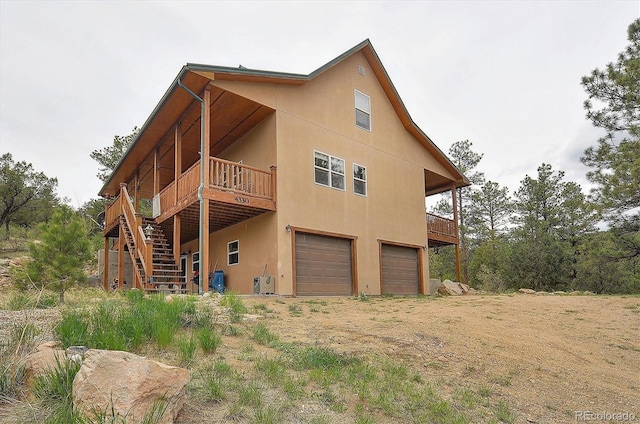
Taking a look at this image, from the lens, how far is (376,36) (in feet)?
59.4

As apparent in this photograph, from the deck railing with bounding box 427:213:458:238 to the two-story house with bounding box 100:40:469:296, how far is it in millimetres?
1031

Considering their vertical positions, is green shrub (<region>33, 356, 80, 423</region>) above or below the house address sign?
below

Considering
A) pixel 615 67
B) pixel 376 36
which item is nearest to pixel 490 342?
pixel 376 36

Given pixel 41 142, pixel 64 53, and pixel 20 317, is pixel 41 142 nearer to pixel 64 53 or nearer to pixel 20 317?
pixel 64 53

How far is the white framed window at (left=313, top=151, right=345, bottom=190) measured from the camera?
548 inches

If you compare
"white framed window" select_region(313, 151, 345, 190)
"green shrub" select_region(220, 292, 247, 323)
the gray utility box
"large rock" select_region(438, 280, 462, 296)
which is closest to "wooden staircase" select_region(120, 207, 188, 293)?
the gray utility box

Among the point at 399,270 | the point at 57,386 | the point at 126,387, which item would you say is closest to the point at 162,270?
the point at 399,270

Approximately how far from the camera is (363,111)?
16109mm

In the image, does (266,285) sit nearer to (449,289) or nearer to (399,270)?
(399,270)

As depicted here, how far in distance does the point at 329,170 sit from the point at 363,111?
3219 millimetres

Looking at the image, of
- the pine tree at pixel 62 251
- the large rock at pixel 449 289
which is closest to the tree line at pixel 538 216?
the pine tree at pixel 62 251

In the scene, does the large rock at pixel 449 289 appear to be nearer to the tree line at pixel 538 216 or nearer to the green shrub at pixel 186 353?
the tree line at pixel 538 216

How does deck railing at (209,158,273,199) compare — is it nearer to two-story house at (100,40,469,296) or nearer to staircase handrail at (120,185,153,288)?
two-story house at (100,40,469,296)

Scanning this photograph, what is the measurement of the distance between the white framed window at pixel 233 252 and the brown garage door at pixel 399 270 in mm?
5294
